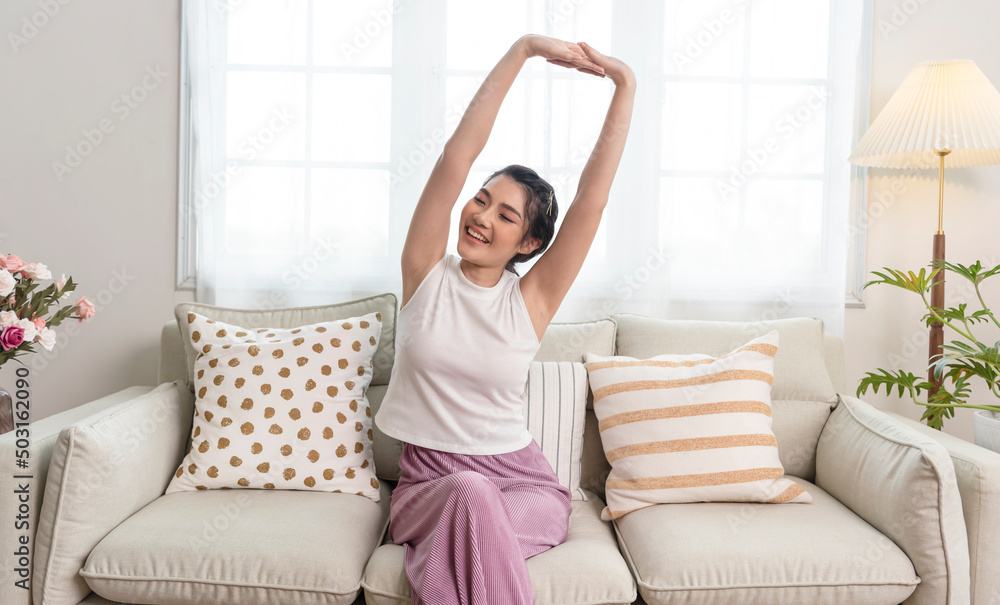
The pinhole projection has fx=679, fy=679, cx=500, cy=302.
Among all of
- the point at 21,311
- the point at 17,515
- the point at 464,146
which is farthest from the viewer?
the point at 21,311

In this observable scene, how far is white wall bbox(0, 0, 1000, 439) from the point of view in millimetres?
2174

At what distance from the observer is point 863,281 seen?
7.34 feet

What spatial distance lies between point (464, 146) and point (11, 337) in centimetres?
106

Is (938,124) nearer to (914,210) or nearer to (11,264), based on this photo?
(914,210)

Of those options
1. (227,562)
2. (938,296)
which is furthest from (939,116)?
(227,562)

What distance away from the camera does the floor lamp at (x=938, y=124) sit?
191cm

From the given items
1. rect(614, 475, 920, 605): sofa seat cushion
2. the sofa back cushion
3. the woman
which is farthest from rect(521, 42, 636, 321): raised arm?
rect(614, 475, 920, 605): sofa seat cushion

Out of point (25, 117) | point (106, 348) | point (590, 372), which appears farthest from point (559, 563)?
point (25, 117)

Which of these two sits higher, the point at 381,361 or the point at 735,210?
the point at 735,210

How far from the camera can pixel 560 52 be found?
4.71 ft

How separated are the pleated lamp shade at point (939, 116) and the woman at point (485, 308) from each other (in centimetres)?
97

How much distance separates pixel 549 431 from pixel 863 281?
4.04ft

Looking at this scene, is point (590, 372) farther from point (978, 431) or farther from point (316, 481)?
point (978, 431)

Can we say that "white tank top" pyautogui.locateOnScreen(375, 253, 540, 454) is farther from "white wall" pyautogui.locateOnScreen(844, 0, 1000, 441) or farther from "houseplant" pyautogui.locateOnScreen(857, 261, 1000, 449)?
"white wall" pyautogui.locateOnScreen(844, 0, 1000, 441)
